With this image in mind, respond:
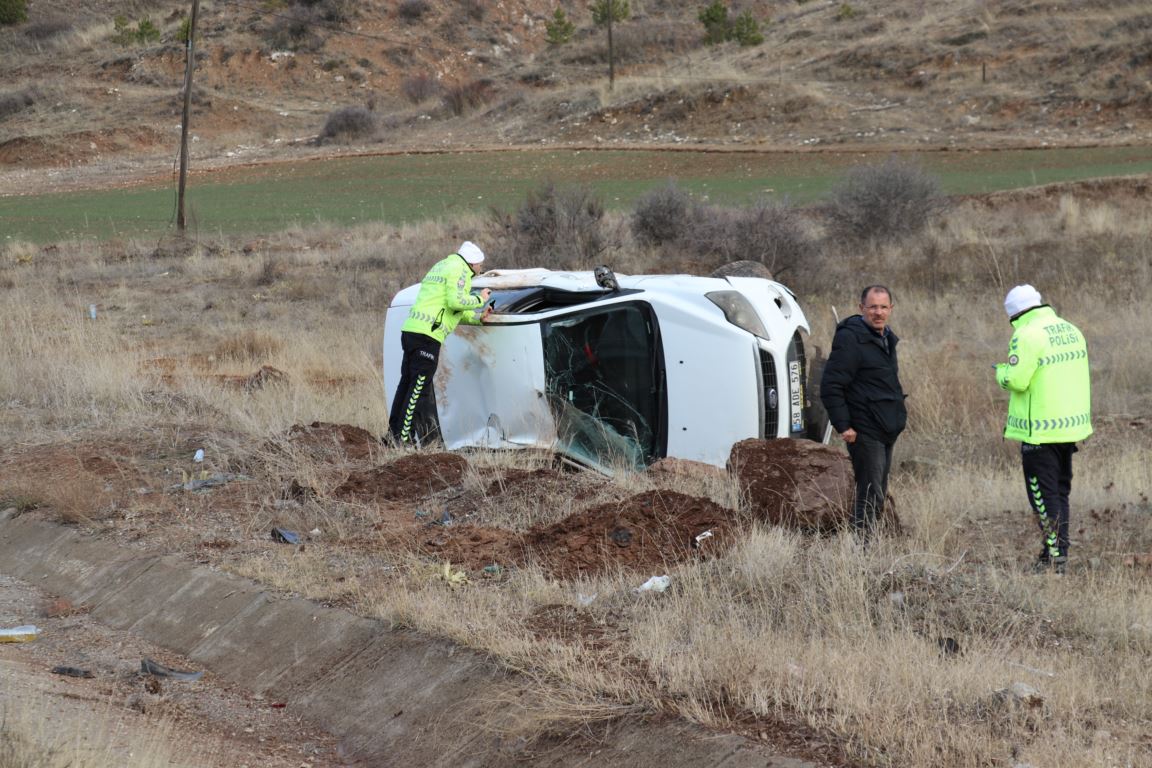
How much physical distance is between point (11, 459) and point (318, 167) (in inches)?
1880

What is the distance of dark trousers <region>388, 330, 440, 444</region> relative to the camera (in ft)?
36.0

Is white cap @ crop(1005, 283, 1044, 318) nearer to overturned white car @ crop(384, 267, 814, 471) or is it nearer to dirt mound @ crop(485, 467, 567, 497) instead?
overturned white car @ crop(384, 267, 814, 471)

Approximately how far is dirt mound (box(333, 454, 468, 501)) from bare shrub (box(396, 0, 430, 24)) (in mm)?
88679

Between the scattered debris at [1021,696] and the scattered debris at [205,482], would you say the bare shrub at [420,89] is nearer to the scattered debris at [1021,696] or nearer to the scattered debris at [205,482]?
the scattered debris at [205,482]

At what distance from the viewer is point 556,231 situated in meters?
26.4

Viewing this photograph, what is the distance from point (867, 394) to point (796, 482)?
687 mm

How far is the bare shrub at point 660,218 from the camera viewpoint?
27828mm

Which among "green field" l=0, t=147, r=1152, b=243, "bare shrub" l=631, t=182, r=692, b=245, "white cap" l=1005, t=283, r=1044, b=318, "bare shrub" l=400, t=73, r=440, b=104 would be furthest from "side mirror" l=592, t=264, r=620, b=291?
"bare shrub" l=400, t=73, r=440, b=104

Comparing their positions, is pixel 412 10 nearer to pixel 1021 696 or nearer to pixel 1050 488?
pixel 1050 488

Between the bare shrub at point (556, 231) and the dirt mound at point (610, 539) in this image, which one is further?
the bare shrub at point (556, 231)

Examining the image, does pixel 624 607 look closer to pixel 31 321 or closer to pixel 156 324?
pixel 31 321

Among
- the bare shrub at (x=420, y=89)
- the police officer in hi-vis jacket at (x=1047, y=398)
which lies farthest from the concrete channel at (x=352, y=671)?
the bare shrub at (x=420, y=89)

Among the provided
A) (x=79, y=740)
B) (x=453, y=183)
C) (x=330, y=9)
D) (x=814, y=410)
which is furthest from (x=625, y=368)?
(x=330, y=9)

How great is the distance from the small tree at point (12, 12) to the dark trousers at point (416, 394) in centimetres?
9808
